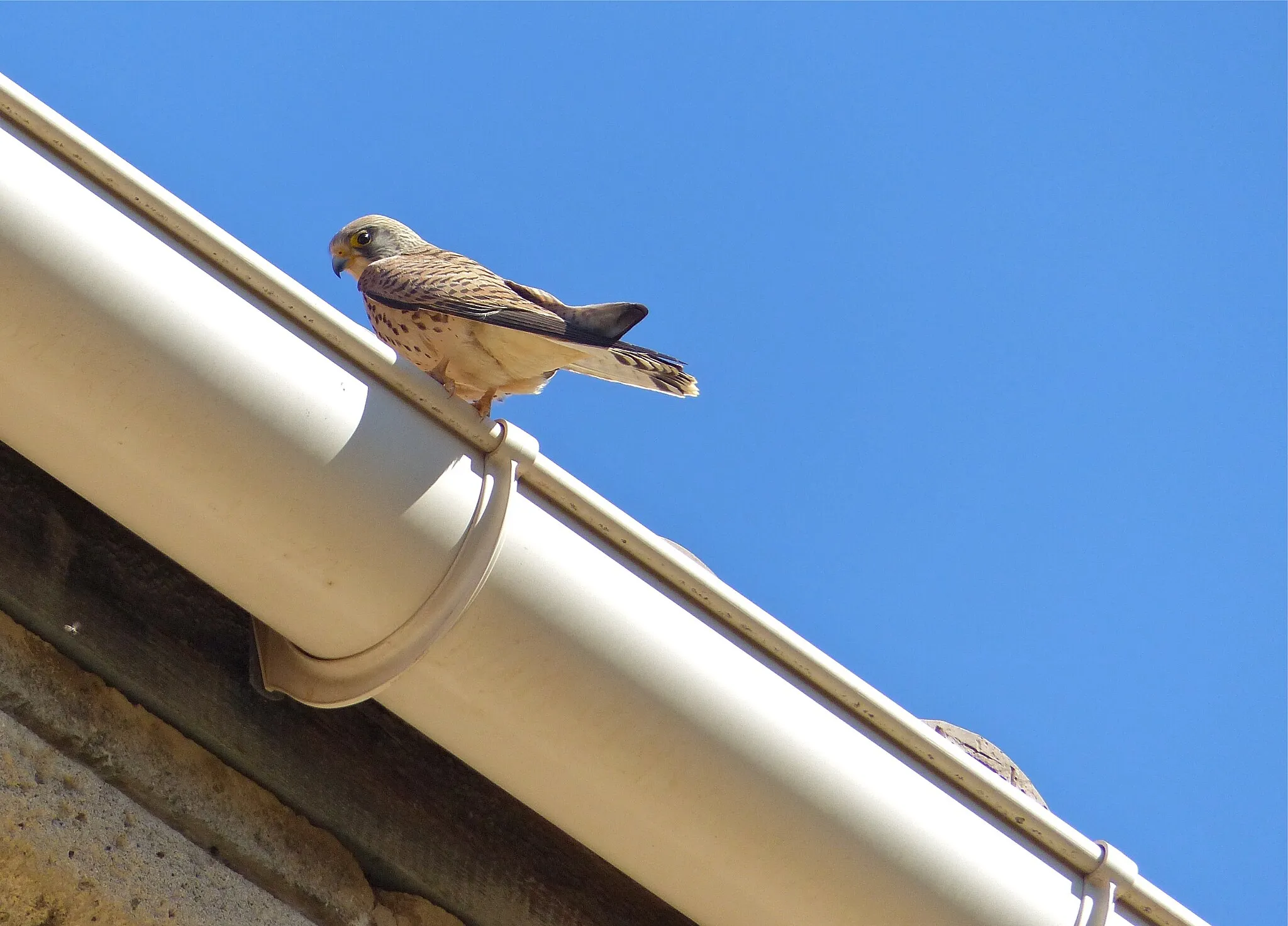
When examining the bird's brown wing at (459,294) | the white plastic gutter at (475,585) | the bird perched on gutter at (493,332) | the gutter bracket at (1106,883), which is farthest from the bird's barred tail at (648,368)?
the gutter bracket at (1106,883)

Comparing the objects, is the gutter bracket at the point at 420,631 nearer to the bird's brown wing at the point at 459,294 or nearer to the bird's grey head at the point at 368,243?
the bird's brown wing at the point at 459,294

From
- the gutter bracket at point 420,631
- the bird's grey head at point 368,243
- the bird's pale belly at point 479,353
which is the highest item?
the bird's grey head at point 368,243

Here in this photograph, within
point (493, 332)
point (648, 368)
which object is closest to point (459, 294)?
point (493, 332)

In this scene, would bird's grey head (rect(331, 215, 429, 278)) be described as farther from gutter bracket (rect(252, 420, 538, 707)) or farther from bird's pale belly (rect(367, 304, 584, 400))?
gutter bracket (rect(252, 420, 538, 707))

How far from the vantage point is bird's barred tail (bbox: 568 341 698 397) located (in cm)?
245

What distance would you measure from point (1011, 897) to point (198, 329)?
1309 millimetres

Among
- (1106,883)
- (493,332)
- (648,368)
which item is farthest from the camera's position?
(493,332)

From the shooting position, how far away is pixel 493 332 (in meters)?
2.57

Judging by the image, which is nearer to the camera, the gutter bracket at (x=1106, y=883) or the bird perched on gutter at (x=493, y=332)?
the gutter bracket at (x=1106, y=883)

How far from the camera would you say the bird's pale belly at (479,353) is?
8.30ft

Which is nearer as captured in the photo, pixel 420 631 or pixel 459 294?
pixel 420 631

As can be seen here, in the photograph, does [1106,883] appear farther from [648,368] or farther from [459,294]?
[459,294]

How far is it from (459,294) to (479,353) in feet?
0.43

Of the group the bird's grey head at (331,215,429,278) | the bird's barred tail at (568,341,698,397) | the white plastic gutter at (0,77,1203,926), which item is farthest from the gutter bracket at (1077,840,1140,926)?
the bird's grey head at (331,215,429,278)
